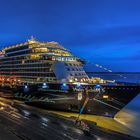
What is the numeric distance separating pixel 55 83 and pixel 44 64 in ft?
25.0

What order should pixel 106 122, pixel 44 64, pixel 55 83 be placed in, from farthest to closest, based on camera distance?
pixel 44 64, pixel 55 83, pixel 106 122

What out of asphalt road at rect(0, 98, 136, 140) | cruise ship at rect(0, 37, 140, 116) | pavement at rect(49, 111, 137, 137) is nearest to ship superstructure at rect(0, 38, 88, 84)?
cruise ship at rect(0, 37, 140, 116)

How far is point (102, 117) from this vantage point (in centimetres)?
4166

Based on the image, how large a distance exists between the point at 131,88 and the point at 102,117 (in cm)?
592

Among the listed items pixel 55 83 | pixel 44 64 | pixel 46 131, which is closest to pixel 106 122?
pixel 55 83

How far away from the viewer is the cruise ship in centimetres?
4266

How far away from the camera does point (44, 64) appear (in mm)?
51781

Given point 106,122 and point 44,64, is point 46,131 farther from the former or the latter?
point 44,64

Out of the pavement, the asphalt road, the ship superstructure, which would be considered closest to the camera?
the asphalt road

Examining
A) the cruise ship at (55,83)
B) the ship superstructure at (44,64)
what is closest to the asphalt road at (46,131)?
the cruise ship at (55,83)

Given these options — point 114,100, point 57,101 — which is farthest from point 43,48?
point 114,100

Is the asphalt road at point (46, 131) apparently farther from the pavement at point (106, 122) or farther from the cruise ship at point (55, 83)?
the cruise ship at point (55, 83)

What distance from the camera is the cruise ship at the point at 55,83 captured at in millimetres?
42656

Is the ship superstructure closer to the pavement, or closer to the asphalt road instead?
the pavement
